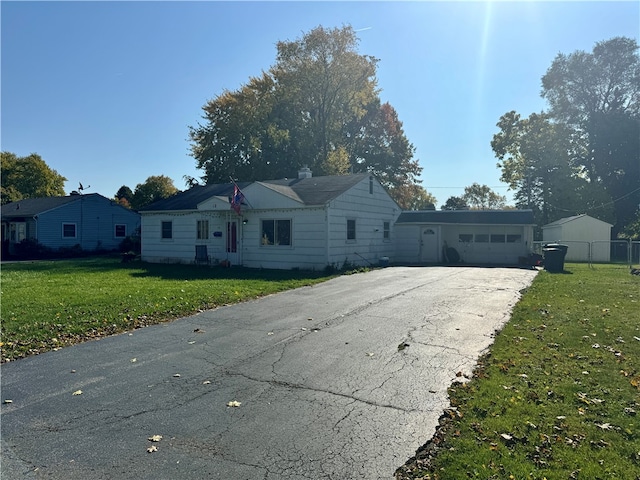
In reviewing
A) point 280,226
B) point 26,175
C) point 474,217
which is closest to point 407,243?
point 474,217

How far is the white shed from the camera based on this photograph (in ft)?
100

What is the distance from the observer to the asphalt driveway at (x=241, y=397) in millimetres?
3473

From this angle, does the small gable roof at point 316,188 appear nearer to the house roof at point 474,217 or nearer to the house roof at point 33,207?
the house roof at point 474,217

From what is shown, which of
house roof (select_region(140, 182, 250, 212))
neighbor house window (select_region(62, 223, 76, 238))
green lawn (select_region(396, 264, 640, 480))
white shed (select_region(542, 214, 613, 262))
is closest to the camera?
green lawn (select_region(396, 264, 640, 480))

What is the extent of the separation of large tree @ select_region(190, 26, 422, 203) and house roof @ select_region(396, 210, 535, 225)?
11.1m

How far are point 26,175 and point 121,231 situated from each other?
30.2m

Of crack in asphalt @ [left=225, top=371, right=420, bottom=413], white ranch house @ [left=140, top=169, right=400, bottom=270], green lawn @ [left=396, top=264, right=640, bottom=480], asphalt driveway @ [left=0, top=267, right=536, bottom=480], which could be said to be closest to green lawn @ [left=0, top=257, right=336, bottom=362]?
asphalt driveway @ [left=0, top=267, right=536, bottom=480]

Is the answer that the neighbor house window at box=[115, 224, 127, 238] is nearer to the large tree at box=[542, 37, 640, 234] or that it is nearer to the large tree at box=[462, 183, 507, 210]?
the large tree at box=[542, 37, 640, 234]

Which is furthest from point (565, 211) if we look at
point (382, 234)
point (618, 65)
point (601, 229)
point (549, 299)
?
point (549, 299)

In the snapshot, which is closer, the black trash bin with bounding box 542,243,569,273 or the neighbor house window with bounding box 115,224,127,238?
the black trash bin with bounding box 542,243,569,273

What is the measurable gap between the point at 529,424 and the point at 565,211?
42466 millimetres

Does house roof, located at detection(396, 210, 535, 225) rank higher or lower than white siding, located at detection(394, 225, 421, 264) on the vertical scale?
higher

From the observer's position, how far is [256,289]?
1262 centimetres

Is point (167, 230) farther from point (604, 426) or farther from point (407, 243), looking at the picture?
point (604, 426)
